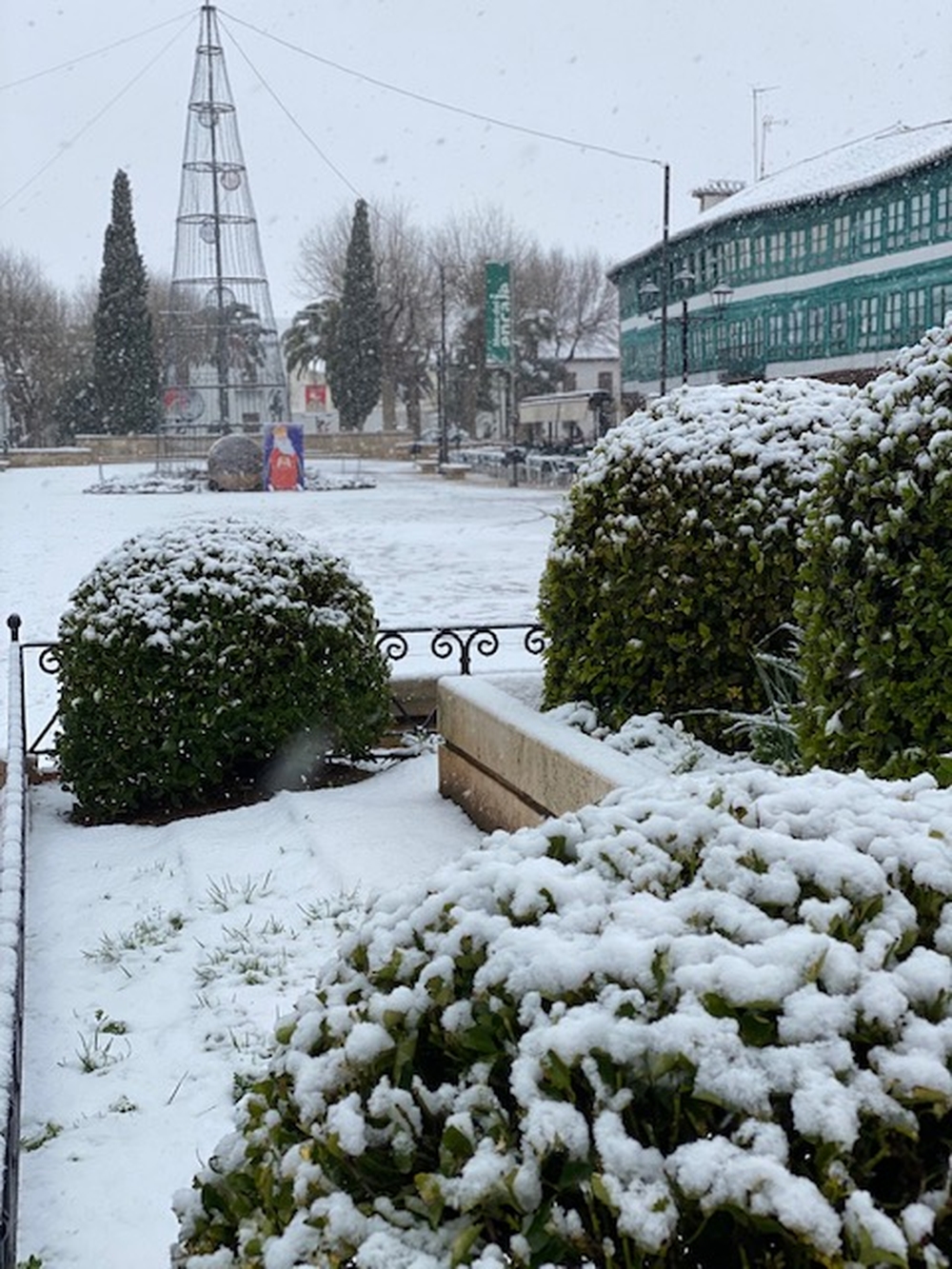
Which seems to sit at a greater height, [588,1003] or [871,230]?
[871,230]

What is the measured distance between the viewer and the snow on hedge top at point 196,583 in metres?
6.18

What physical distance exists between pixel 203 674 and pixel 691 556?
227cm

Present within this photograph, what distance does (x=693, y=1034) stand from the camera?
1.42 metres

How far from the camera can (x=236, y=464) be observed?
39000 millimetres

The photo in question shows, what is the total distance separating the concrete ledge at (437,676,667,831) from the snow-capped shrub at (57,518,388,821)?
0.58 m

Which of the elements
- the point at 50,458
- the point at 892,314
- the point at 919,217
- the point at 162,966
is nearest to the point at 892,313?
the point at 892,314

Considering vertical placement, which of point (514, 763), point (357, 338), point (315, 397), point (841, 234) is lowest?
point (514, 763)

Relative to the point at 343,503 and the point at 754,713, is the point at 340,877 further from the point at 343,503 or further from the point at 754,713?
the point at 343,503

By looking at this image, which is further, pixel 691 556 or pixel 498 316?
pixel 498 316

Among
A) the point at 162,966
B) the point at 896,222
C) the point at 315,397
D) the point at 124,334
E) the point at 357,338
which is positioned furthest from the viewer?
the point at 315,397

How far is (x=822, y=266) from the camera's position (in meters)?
43.0

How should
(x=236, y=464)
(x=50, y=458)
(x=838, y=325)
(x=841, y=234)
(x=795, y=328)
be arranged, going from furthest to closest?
(x=50, y=458) → (x=795, y=328) → (x=841, y=234) → (x=838, y=325) → (x=236, y=464)

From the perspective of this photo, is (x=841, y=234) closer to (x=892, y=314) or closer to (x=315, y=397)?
(x=892, y=314)

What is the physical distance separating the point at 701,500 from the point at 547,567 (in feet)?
2.74
